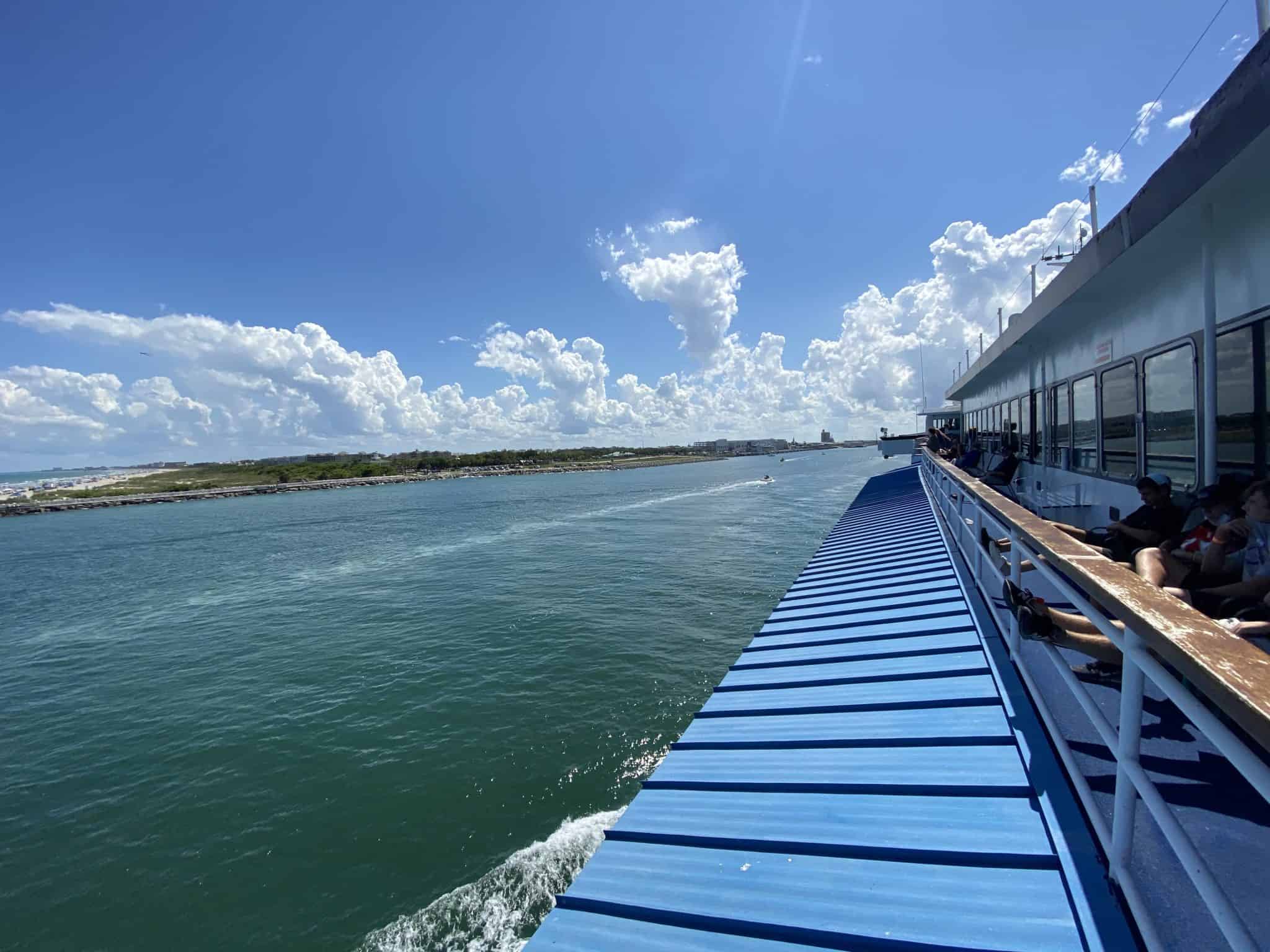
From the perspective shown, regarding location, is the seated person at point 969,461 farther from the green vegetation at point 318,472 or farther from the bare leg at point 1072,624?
the green vegetation at point 318,472

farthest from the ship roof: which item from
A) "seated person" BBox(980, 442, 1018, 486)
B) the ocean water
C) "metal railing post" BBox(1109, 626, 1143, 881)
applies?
the ocean water

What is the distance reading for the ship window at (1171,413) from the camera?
654 centimetres

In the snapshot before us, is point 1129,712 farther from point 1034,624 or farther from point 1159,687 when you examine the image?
point 1034,624

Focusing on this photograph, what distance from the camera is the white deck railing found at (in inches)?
50.2

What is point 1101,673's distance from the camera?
394cm

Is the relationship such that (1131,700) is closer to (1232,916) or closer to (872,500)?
(1232,916)

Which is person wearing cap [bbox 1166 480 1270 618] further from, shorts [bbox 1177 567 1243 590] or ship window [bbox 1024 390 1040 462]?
ship window [bbox 1024 390 1040 462]

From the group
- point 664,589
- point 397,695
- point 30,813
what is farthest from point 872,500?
point 30,813

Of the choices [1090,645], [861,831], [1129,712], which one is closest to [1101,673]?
[1090,645]

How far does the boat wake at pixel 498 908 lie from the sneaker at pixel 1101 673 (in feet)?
14.6

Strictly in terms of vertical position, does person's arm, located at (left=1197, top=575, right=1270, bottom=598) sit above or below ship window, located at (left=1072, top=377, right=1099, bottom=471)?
below

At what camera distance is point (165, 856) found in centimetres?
787

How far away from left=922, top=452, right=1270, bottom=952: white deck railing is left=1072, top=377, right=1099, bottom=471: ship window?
8421mm

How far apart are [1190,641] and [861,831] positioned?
81.1 inches
